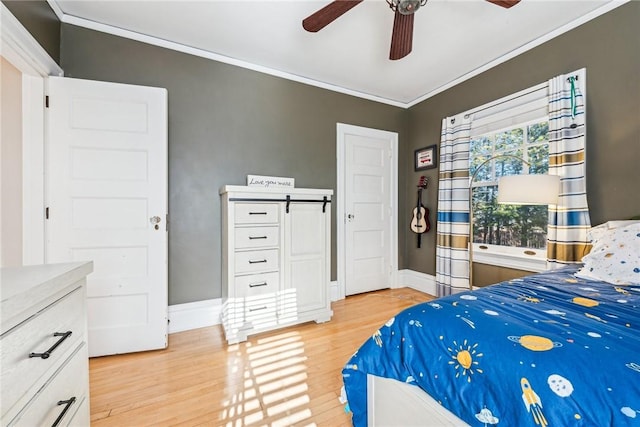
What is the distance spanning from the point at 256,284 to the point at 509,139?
2763 millimetres

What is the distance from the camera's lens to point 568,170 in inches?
80.8

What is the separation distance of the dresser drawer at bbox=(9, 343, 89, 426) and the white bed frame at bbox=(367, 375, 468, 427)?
42.9 inches

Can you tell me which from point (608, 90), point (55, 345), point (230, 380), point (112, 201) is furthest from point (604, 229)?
point (112, 201)

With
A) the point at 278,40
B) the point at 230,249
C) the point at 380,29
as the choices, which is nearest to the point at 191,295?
the point at 230,249

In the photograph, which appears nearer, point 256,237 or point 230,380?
point 230,380

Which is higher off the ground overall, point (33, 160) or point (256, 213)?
point (33, 160)

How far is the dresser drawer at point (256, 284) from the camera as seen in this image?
2.19 meters

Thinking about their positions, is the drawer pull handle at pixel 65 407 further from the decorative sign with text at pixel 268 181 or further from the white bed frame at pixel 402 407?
the decorative sign with text at pixel 268 181

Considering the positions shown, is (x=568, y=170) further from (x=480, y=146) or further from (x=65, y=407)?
(x=65, y=407)

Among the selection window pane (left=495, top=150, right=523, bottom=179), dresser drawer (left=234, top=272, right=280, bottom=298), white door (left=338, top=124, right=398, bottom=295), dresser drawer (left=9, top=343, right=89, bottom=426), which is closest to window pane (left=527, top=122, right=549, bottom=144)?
Answer: window pane (left=495, top=150, right=523, bottom=179)

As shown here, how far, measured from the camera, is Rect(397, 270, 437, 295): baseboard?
10.8 feet

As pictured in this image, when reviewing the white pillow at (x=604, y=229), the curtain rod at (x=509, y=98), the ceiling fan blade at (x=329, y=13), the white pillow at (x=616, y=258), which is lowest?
the white pillow at (x=616, y=258)

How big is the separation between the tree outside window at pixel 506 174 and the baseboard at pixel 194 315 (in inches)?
110

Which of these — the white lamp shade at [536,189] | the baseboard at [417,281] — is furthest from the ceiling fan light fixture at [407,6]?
the baseboard at [417,281]
